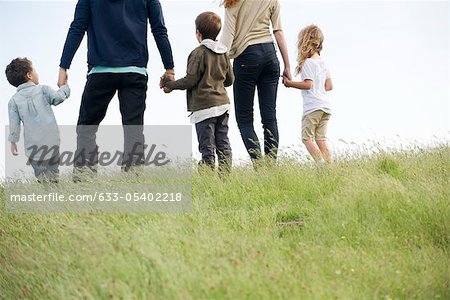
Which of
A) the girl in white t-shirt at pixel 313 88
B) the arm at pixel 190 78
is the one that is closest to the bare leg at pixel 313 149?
the girl in white t-shirt at pixel 313 88

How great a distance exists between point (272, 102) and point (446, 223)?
107 inches

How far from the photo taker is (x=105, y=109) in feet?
27.6

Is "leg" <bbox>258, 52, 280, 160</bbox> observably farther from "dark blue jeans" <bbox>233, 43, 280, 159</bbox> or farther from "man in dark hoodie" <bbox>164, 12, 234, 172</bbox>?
"man in dark hoodie" <bbox>164, 12, 234, 172</bbox>

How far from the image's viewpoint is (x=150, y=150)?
30.1ft

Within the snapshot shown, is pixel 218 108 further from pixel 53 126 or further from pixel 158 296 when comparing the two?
pixel 158 296

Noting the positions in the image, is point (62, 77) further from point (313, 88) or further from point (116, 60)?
point (313, 88)

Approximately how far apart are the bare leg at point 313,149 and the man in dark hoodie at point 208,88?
1.21 meters

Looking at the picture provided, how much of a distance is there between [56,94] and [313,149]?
316cm

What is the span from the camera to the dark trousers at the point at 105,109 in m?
8.20

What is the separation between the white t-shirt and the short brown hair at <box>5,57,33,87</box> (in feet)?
11.0

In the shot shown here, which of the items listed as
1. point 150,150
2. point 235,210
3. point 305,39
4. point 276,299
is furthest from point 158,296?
point 305,39

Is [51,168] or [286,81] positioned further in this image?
[286,81]

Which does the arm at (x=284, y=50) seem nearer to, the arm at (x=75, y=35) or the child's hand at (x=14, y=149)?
the arm at (x=75, y=35)

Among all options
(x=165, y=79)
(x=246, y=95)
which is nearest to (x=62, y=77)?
(x=165, y=79)
